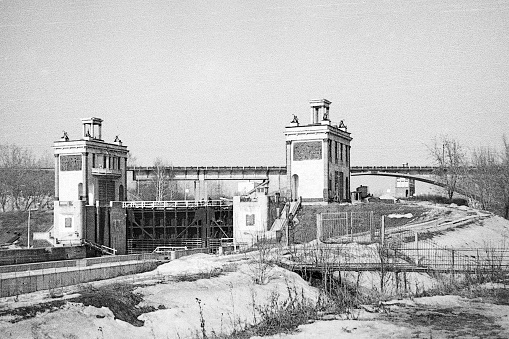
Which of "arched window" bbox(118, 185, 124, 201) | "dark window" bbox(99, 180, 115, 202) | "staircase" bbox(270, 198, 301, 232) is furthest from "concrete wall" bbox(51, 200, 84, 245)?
"staircase" bbox(270, 198, 301, 232)

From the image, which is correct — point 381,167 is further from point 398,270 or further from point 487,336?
point 487,336

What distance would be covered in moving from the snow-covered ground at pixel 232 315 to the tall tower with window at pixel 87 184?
105 ft

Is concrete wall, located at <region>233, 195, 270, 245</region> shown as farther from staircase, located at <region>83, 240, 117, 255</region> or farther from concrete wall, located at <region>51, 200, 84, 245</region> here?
concrete wall, located at <region>51, 200, 84, 245</region>

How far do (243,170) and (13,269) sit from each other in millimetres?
44190

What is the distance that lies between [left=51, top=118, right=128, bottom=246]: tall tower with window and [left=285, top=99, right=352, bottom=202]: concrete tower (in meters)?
17.9

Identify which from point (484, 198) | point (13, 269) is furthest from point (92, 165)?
point (484, 198)

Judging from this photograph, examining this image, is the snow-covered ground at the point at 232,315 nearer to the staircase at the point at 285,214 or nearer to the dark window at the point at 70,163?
the staircase at the point at 285,214

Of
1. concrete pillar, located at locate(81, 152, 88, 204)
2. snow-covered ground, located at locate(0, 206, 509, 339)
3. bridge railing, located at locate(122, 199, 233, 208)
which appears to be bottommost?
snow-covered ground, located at locate(0, 206, 509, 339)

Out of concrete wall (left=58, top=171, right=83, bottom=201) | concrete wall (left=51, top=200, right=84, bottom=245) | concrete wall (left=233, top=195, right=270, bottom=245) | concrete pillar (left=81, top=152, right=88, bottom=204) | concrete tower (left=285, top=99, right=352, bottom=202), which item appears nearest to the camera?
concrete wall (left=233, top=195, right=270, bottom=245)

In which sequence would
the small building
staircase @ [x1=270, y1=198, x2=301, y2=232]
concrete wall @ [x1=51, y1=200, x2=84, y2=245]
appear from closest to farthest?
staircase @ [x1=270, y1=198, x2=301, y2=232], concrete wall @ [x1=51, y1=200, x2=84, y2=245], the small building

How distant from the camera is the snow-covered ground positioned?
540 inches

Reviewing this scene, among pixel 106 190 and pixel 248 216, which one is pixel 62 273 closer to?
pixel 248 216

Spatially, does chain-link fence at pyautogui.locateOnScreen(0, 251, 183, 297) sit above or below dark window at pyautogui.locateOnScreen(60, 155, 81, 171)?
below

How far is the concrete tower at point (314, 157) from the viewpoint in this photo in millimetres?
52688
